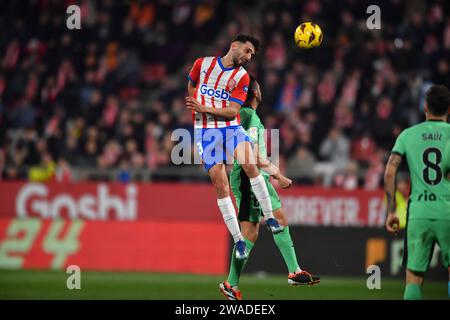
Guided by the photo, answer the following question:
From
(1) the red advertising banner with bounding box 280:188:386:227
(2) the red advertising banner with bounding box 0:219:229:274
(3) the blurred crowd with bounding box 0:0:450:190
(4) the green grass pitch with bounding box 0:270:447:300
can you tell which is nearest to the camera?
(4) the green grass pitch with bounding box 0:270:447:300

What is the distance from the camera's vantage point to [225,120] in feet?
34.7

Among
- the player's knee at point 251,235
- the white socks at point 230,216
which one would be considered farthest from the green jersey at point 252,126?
the player's knee at point 251,235

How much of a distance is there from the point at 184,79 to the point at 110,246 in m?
6.42

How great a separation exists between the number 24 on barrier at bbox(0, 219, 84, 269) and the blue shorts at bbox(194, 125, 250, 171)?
7.87 m

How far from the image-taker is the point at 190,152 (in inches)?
770

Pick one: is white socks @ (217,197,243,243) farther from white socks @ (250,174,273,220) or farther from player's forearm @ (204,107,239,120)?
player's forearm @ (204,107,239,120)

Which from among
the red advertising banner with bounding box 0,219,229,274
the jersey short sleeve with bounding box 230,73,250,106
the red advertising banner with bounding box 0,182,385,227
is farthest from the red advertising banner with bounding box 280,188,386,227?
the jersey short sleeve with bounding box 230,73,250,106

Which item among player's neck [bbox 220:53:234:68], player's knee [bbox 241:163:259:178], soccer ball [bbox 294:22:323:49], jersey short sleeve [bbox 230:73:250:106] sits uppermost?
soccer ball [bbox 294:22:323:49]

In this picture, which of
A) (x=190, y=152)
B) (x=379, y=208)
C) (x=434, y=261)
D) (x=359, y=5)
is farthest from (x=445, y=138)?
(x=359, y=5)

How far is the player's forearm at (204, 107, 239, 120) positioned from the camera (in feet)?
34.1

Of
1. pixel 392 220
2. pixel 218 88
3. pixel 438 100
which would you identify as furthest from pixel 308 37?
pixel 392 220

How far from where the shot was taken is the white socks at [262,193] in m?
10.6
